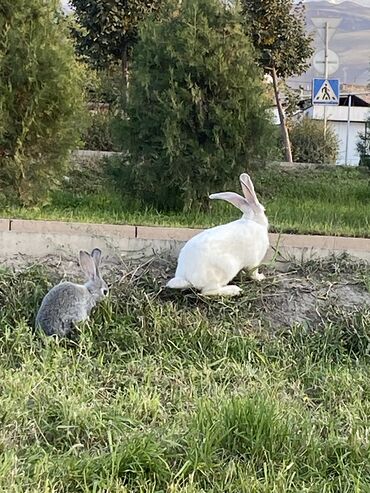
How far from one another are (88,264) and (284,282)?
1286 millimetres

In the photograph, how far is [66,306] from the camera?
3.89m

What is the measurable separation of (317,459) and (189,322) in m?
1.46

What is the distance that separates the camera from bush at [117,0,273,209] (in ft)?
24.9

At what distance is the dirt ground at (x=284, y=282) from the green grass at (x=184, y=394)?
2 centimetres

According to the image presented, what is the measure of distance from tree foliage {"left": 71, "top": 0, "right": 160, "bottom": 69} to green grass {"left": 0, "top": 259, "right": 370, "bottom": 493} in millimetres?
8434

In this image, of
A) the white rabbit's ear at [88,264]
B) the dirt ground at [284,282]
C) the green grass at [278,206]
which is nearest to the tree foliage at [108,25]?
the green grass at [278,206]

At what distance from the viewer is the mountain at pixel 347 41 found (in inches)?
585

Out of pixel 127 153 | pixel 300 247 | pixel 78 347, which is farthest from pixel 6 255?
pixel 127 153

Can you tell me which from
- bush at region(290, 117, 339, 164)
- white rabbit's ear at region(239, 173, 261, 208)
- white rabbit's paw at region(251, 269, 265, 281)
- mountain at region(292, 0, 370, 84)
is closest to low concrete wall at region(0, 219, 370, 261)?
white rabbit's paw at region(251, 269, 265, 281)

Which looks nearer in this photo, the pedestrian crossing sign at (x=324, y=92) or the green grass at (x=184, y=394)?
the green grass at (x=184, y=394)

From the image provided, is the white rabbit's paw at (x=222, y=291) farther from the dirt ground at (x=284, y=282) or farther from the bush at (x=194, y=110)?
the bush at (x=194, y=110)

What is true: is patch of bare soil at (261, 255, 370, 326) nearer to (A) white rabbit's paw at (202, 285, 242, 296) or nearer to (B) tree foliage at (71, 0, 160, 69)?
(A) white rabbit's paw at (202, 285, 242, 296)

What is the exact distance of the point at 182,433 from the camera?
2.82 m

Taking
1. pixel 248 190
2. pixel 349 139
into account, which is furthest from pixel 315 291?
pixel 349 139
